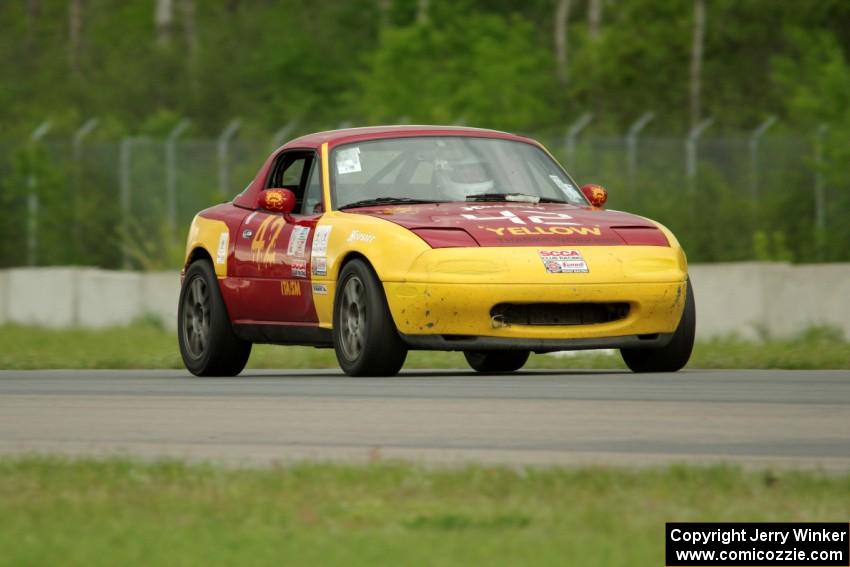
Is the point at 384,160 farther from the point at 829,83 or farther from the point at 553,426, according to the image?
the point at 829,83

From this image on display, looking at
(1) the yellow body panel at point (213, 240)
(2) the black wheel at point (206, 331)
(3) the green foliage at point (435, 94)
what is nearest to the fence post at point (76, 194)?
(3) the green foliage at point (435, 94)

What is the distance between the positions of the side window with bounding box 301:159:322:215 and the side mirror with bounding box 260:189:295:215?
5.9 inches

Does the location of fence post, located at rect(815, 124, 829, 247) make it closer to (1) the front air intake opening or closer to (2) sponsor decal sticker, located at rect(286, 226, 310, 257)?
(2) sponsor decal sticker, located at rect(286, 226, 310, 257)

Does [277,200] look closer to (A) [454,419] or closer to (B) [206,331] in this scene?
(B) [206,331]

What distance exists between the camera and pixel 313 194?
12867mm

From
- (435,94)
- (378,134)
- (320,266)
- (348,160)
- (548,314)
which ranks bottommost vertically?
(548,314)

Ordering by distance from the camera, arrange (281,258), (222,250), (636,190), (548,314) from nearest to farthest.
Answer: (548,314) < (281,258) < (222,250) < (636,190)

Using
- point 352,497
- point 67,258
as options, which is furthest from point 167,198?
point 352,497

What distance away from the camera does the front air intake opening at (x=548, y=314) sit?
11.4 meters

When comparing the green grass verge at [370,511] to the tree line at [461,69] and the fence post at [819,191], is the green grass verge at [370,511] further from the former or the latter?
the tree line at [461,69]

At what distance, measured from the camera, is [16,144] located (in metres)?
31.4

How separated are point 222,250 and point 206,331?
52cm

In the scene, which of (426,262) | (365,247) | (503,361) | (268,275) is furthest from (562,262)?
(503,361)

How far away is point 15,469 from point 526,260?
4.31 metres
